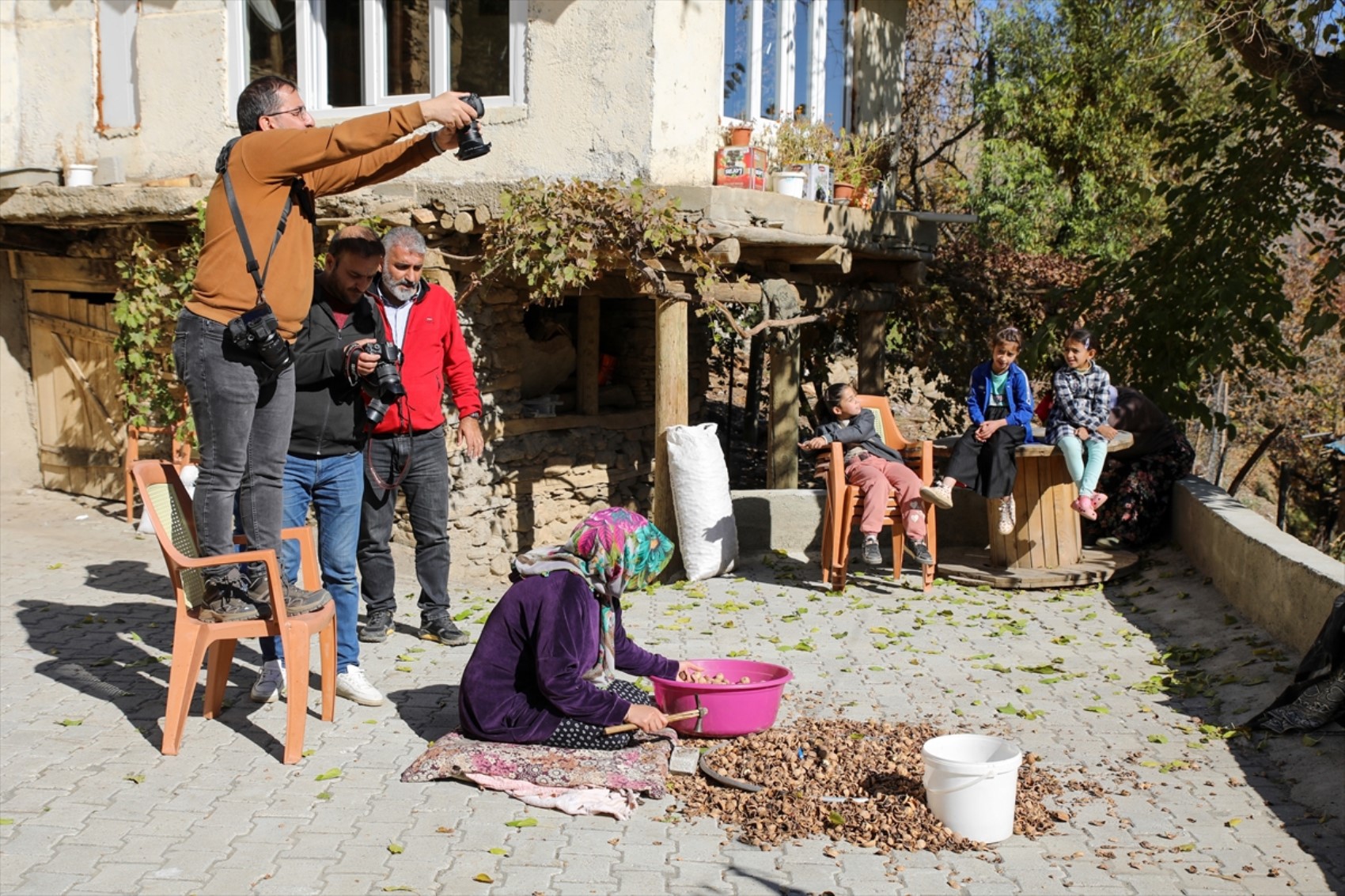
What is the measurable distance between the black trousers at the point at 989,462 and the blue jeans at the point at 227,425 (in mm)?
4641

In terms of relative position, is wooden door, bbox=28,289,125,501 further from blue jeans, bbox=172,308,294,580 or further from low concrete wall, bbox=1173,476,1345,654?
low concrete wall, bbox=1173,476,1345,654

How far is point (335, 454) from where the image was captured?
18.2ft

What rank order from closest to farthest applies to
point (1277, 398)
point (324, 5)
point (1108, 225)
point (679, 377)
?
1. point (679, 377)
2. point (324, 5)
3. point (1108, 225)
4. point (1277, 398)

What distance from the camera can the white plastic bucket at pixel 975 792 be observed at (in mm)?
4090

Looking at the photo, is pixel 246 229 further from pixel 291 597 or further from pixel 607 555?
pixel 607 555

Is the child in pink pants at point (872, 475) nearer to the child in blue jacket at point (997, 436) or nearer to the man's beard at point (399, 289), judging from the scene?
the child in blue jacket at point (997, 436)

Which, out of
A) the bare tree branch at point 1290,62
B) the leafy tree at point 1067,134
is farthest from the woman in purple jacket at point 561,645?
the leafy tree at point 1067,134

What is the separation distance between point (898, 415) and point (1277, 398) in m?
5.05

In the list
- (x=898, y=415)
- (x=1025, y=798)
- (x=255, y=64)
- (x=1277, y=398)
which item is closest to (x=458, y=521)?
(x=255, y=64)

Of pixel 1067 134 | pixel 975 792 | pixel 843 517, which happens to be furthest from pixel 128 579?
pixel 1067 134

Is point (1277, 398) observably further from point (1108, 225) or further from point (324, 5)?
point (324, 5)

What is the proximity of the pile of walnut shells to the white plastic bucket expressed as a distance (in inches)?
1.9

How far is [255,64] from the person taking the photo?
1021cm

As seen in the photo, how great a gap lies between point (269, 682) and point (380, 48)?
19.2 feet
